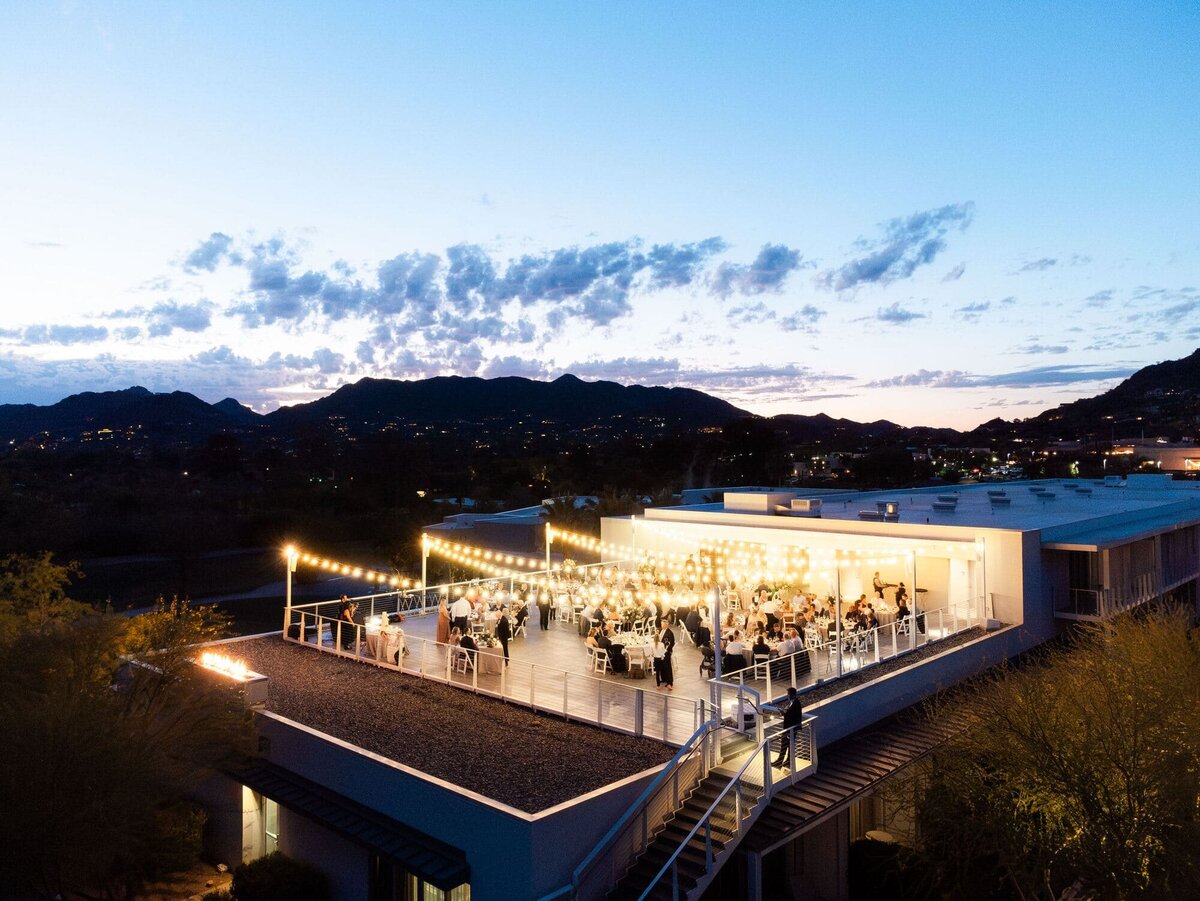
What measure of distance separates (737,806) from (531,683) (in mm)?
4396

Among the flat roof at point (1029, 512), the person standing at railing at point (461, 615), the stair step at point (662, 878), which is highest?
the flat roof at point (1029, 512)

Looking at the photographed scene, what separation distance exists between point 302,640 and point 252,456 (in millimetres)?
72528

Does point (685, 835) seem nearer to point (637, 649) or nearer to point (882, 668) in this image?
point (637, 649)

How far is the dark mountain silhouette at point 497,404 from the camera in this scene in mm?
124312

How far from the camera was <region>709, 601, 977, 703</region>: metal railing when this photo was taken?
13.8 metres

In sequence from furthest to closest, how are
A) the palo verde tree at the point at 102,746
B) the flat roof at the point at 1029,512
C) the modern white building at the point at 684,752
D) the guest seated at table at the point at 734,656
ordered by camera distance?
1. the flat roof at the point at 1029,512
2. the guest seated at table at the point at 734,656
3. the palo verde tree at the point at 102,746
4. the modern white building at the point at 684,752

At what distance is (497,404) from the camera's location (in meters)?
140

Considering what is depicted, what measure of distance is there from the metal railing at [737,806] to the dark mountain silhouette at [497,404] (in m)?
106

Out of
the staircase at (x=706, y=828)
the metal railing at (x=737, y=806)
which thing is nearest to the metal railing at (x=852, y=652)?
the metal railing at (x=737, y=806)

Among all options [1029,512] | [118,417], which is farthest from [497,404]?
[1029,512]

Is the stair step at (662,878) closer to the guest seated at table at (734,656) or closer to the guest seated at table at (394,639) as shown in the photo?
the guest seated at table at (734,656)

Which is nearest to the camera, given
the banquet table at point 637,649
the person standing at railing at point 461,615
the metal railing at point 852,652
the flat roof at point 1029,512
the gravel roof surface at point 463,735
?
the gravel roof surface at point 463,735

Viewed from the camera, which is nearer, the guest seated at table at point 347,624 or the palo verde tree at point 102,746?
the palo verde tree at point 102,746

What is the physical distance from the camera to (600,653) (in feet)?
49.5
